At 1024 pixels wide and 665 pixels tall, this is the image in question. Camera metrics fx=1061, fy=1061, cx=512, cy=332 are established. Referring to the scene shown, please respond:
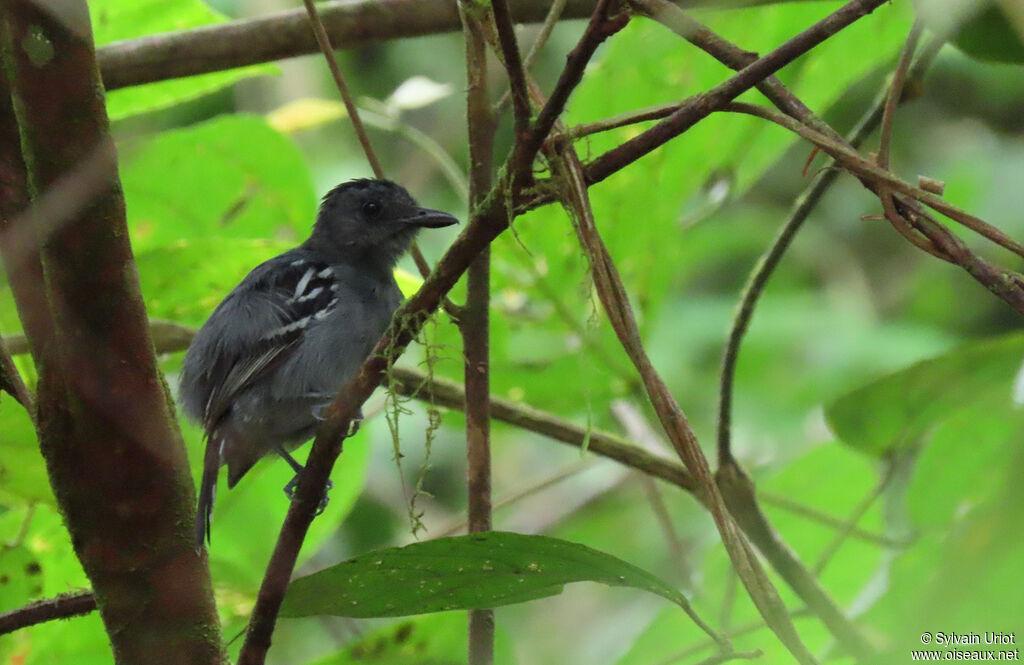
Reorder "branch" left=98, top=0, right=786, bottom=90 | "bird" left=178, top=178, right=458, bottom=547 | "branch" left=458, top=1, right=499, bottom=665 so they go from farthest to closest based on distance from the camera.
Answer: "bird" left=178, top=178, right=458, bottom=547
"branch" left=98, top=0, right=786, bottom=90
"branch" left=458, top=1, right=499, bottom=665

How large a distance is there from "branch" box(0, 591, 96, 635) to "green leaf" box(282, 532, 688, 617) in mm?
→ 487

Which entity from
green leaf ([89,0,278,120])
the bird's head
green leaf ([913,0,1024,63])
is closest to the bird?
the bird's head

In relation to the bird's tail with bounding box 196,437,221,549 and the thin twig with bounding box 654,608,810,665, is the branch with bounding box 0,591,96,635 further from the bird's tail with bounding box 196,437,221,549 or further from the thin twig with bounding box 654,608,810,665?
the thin twig with bounding box 654,608,810,665

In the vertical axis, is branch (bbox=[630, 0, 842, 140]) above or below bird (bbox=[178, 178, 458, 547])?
below

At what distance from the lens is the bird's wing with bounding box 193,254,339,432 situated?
9.57 ft

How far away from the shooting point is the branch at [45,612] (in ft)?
5.94

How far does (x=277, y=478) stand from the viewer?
128 inches

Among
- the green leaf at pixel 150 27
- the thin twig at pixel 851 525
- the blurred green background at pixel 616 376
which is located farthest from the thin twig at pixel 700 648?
the green leaf at pixel 150 27

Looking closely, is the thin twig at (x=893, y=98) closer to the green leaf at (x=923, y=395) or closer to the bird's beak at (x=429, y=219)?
the green leaf at (x=923, y=395)

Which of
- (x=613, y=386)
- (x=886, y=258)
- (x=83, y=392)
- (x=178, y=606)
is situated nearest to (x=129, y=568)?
(x=178, y=606)

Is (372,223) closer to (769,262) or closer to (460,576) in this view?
(769,262)

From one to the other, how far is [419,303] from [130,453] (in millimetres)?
590

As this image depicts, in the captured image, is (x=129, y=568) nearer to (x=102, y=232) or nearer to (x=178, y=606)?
(x=178, y=606)

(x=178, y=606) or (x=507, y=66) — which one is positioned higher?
(x=507, y=66)
